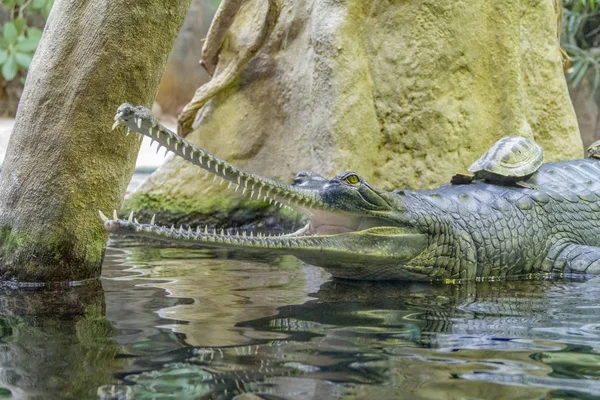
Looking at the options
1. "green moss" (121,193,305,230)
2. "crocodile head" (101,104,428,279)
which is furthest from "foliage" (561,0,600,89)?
"crocodile head" (101,104,428,279)

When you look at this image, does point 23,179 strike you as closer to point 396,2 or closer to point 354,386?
point 354,386

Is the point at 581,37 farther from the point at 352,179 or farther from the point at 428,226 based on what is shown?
the point at 352,179

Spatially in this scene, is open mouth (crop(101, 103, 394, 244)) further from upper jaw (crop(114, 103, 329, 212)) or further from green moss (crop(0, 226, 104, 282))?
green moss (crop(0, 226, 104, 282))

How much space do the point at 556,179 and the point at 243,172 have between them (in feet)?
7.52

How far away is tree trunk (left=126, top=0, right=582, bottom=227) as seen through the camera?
18.4 feet

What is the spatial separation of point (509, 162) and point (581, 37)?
361 inches

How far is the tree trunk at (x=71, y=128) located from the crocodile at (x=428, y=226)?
544 millimetres

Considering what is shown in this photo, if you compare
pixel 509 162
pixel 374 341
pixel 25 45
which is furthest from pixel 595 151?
pixel 25 45

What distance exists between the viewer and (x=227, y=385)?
1.94m

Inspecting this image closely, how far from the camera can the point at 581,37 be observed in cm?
1261

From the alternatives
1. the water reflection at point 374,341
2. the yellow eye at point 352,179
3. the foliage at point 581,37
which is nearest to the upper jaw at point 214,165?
the yellow eye at point 352,179

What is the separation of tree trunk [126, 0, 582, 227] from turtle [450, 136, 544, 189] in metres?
1.19

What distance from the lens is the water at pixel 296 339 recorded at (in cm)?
193

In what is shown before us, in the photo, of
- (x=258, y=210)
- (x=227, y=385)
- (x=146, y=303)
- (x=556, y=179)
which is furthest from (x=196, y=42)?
(x=227, y=385)
